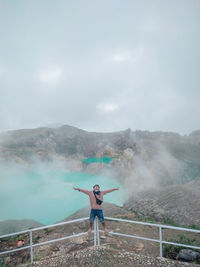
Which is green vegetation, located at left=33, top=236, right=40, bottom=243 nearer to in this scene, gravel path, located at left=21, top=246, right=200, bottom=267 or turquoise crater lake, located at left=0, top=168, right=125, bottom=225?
gravel path, located at left=21, top=246, right=200, bottom=267

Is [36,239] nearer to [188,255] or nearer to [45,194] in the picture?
[188,255]

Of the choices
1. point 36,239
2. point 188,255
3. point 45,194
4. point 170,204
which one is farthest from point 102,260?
point 45,194

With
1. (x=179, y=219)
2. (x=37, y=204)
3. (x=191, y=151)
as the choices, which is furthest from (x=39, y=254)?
(x=191, y=151)

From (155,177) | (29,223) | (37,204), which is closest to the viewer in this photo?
(29,223)

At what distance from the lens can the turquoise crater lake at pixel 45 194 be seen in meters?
16.5

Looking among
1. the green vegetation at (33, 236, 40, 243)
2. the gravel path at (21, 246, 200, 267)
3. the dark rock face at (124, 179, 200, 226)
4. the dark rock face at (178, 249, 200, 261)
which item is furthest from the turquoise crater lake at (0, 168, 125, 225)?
the gravel path at (21, 246, 200, 267)

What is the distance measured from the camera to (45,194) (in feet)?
66.9

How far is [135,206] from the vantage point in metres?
14.2

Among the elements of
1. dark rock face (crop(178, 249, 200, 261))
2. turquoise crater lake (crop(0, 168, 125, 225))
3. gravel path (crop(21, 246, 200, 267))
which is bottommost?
turquoise crater lake (crop(0, 168, 125, 225))

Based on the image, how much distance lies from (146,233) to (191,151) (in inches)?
714

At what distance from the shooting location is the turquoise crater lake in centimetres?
1655

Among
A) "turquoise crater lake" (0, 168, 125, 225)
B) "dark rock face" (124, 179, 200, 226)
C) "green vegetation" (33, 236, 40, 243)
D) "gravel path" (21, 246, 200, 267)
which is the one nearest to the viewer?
"gravel path" (21, 246, 200, 267)

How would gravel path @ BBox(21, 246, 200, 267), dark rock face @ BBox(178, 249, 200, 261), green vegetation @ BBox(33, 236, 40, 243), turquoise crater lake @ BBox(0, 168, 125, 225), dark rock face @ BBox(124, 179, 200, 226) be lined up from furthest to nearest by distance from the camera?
turquoise crater lake @ BBox(0, 168, 125, 225), dark rock face @ BBox(124, 179, 200, 226), green vegetation @ BBox(33, 236, 40, 243), dark rock face @ BBox(178, 249, 200, 261), gravel path @ BBox(21, 246, 200, 267)

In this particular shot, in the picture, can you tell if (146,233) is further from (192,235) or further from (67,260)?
(67,260)
